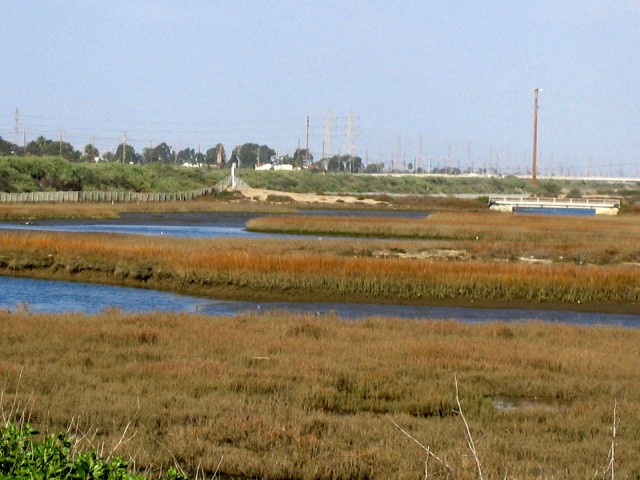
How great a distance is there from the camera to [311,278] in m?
30.7

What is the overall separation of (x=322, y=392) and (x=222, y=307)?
44.2 feet

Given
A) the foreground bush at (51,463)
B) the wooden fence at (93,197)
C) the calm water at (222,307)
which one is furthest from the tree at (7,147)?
the foreground bush at (51,463)

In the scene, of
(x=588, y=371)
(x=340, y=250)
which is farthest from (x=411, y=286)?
(x=588, y=371)

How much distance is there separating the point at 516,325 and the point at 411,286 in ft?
28.3

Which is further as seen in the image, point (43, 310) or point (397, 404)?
point (43, 310)

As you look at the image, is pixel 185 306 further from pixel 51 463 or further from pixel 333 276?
pixel 51 463

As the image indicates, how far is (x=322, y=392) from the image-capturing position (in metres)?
13.7

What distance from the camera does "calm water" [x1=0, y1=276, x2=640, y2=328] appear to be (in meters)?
25.9

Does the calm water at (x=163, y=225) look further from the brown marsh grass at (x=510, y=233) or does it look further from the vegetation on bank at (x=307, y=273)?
the vegetation on bank at (x=307, y=273)

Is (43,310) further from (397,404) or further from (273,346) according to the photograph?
(397,404)

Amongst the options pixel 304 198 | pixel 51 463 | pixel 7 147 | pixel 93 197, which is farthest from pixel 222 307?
pixel 7 147

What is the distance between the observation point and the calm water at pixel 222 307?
2586cm

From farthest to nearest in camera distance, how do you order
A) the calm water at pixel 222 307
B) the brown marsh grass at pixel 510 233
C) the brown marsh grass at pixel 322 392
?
the brown marsh grass at pixel 510 233 < the calm water at pixel 222 307 < the brown marsh grass at pixel 322 392

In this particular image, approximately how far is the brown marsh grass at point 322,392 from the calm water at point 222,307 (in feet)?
17.6
